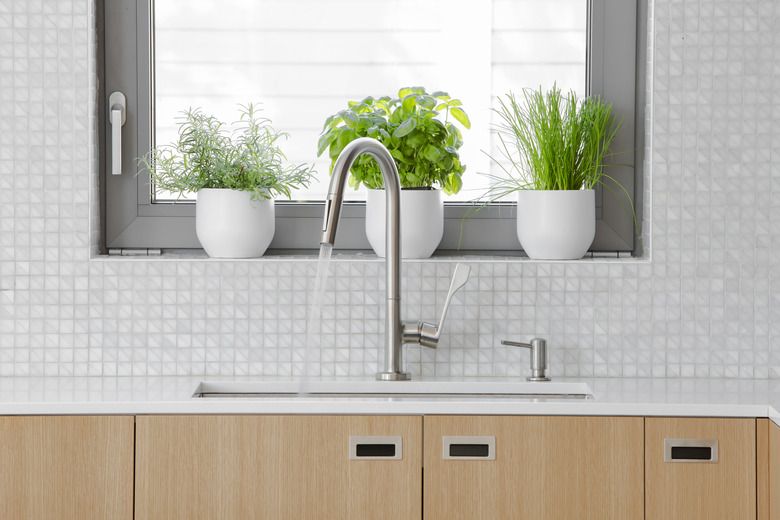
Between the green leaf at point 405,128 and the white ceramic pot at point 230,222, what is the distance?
0.34 m

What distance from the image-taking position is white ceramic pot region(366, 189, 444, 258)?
1830mm

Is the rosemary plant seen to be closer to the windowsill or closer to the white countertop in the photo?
the windowsill

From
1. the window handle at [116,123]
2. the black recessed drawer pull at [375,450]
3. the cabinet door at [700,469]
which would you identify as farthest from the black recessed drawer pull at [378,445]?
the window handle at [116,123]

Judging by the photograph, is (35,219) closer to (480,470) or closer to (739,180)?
(480,470)

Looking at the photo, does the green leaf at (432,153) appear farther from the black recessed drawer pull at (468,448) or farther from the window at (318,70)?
the black recessed drawer pull at (468,448)

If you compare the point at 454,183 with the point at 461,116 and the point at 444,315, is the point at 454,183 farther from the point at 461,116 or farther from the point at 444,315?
the point at 444,315

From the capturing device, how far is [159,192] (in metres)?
2.01

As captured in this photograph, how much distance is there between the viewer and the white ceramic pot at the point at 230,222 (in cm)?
183

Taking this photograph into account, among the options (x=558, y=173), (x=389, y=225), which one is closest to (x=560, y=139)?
(x=558, y=173)

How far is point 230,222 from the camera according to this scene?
6.02 ft

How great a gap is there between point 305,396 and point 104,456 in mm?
422

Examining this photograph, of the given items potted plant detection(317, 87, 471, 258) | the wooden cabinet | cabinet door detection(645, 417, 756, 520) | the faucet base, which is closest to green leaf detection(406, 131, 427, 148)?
potted plant detection(317, 87, 471, 258)

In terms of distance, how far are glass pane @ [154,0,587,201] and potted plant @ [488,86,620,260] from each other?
5.4 inches

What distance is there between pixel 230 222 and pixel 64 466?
62 cm
